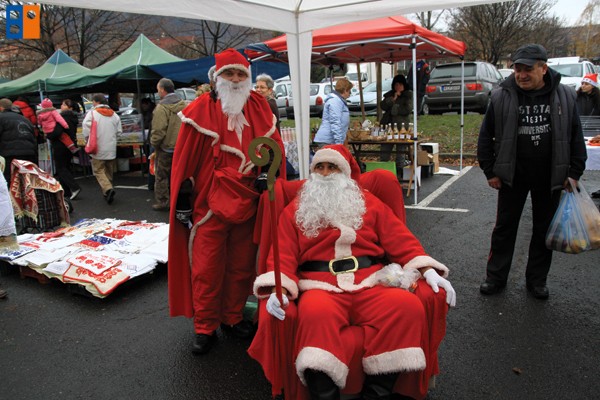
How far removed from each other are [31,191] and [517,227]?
5793 mm

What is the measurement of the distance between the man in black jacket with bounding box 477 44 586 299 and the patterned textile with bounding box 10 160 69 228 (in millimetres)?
5448

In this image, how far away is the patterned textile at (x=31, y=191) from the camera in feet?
20.2

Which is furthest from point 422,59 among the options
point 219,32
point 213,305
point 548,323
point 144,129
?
point 219,32

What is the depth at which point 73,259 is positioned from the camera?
4555 millimetres

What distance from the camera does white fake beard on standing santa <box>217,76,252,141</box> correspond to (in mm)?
3240

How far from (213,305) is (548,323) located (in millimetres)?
2494

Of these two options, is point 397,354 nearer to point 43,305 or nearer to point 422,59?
point 43,305

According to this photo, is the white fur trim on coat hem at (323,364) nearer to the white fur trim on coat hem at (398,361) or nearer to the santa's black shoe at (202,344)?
the white fur trim on coat hem at (398,361)

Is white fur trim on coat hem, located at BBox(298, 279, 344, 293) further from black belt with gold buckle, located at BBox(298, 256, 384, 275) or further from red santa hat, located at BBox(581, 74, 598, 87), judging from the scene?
red santa hat, located at BBox(581, 74, 598, 87)

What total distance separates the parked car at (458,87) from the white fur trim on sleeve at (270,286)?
12.8m

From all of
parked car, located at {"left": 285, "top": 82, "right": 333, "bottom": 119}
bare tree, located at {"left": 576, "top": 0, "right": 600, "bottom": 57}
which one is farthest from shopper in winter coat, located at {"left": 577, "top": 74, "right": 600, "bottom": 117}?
bare tree, located at {"left": 576, "top": 0, "right": 600, "bottom": 57}

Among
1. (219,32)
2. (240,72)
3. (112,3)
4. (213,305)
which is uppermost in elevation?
(219,32)

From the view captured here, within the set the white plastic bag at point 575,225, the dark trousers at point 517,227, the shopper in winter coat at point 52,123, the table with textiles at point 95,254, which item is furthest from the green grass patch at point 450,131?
the white plastic bag at point 575,225

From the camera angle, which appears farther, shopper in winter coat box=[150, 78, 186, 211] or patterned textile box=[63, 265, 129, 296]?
shopper in winter coat box=[150, 78, 186, 211]
